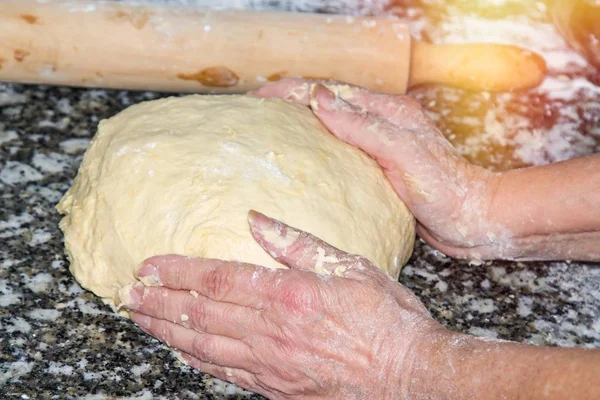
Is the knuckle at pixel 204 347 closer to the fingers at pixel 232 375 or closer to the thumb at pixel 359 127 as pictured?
the fingers at pixel 232 375

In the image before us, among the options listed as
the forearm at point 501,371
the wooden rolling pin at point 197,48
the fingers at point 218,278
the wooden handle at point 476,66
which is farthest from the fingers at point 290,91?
the forearm at point 501,371

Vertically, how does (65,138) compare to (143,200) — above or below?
below

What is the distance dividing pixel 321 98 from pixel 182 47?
2.22 ft

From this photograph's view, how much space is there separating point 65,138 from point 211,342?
3.61ft

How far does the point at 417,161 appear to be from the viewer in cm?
212

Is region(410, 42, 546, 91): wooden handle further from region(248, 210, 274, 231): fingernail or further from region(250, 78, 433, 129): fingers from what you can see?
region(248, 210, 274, 231): fingernail

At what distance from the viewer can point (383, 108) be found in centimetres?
225

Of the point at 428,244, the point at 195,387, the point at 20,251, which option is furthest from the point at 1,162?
the point at 428,244

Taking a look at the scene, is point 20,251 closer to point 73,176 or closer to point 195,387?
point 73,176

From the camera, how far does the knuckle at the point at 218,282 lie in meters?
1.75

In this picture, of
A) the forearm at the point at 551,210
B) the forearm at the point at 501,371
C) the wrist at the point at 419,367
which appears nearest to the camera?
the forearm at the point at 501,371

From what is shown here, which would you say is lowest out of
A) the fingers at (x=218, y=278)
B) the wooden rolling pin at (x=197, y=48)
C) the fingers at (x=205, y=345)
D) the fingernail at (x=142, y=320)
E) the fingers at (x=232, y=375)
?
the fingers at (x=232, y=375)

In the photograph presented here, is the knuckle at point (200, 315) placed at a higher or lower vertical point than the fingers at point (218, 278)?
lower

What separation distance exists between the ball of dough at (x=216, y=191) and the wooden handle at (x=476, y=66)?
0.72 meters
